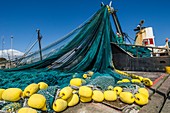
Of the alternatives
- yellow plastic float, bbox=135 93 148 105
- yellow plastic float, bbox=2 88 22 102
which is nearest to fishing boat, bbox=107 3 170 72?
yellow plastic float, bbox=135 93 148 105

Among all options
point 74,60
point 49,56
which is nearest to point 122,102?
point 74,60

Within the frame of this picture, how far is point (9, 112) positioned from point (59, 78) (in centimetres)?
208

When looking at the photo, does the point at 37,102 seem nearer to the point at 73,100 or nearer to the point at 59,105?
the point at 59,105

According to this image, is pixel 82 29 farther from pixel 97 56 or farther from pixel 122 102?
pixel 122 102

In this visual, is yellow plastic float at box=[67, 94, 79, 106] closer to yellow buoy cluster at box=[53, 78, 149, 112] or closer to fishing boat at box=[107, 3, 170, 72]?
yellow buoy cluster at box=[53, 78, 149, 112]

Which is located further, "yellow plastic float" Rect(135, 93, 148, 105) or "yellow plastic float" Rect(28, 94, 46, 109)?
"yellow plastic float" Rect(135, 93, 148, 105)

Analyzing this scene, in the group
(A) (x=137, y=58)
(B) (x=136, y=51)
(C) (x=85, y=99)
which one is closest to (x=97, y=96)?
(C) (x=85, y=99)

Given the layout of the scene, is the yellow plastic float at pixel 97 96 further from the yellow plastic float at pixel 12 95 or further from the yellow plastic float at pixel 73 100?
the yellow plastic float at pixel 12 95

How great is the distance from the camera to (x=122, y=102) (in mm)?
2842

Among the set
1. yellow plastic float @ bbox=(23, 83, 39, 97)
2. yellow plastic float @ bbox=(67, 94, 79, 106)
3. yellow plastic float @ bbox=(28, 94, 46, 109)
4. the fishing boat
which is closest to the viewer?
yellow plastic float @ bbox=(28, 94, 46, 109)

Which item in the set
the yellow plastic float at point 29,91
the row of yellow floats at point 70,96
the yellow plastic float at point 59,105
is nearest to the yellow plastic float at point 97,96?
the row of yellow floats at point 70,96

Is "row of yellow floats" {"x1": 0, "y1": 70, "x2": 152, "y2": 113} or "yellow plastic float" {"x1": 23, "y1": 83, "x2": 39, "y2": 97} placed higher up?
"yellow plastic float" {"x1": 23, "y1": 83, "x2": 39, "y2": 97}

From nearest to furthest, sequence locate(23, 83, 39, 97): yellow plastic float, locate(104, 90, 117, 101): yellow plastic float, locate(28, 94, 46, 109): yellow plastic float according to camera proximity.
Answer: locate(28, 94, 46, 109): yellow plastic float → locate(23, 83, 39, 97): yellow plastic float → locate(104, 90, 117, 101): yellow plastic float

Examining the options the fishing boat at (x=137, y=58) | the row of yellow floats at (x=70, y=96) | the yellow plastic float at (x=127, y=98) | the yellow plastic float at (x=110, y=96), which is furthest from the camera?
the fishing boat at (x=137, y=58)
